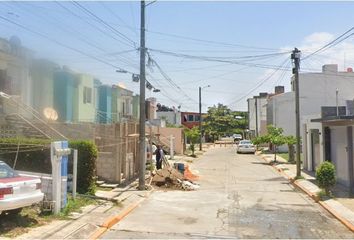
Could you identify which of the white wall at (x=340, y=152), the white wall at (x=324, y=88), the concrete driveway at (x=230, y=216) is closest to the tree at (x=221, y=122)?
the white wall at (x=324, y=88)

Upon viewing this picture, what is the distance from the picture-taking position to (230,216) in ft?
48.4

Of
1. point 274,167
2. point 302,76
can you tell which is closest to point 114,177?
point 274,167

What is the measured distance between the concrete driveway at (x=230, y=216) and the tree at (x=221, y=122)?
7323 centimetres

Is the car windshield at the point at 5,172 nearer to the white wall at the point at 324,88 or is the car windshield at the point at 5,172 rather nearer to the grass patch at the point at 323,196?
the grass patch at the point at 323,196

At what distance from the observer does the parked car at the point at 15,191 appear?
34.4 ft

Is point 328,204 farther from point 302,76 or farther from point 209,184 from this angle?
point 302,76

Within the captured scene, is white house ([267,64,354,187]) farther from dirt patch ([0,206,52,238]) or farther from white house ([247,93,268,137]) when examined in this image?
dirt patch ([0,206,52,238])

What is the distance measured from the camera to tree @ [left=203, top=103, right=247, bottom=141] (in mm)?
97062

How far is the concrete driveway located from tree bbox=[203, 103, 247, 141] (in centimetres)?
7323

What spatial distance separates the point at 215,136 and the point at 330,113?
73078 mm

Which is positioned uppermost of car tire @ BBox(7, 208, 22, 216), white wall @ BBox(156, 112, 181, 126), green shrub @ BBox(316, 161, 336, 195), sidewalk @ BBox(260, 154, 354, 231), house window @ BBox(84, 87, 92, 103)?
white wall @ BBox(156, 112, 181, 126)

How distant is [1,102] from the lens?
2031cm

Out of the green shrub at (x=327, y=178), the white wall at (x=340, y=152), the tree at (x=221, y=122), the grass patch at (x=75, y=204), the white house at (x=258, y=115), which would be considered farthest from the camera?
the tree at (x=221, y=122)

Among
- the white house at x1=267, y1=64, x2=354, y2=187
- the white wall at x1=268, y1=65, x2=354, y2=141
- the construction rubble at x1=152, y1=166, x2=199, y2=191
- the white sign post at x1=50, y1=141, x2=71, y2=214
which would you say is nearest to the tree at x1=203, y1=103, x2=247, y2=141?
the white house at x1=267, y1=64, x2=354, y2=187
